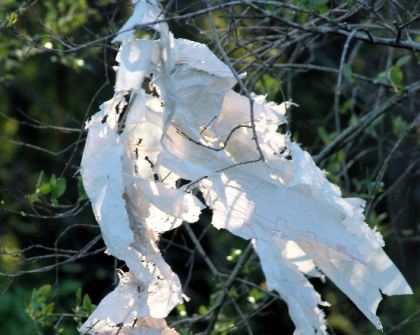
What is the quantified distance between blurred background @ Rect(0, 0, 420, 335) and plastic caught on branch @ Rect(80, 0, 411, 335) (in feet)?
1.07

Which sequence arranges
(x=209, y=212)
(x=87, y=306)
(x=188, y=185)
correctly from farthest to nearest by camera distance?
(x=209, y=212) < (x=87, y=306) < (x=188, y=185)

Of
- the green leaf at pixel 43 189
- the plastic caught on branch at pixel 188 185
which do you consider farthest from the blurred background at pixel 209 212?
the plastic caught on branch at pixel 188 185

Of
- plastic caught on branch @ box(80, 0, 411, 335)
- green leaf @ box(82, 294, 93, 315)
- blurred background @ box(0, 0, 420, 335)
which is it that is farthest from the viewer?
blurred background @ box(0, 0, 420, 335)

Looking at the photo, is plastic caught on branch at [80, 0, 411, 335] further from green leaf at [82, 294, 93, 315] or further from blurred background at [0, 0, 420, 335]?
green leaf at [82, 294, 93, 315]

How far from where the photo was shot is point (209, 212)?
562 centimetres

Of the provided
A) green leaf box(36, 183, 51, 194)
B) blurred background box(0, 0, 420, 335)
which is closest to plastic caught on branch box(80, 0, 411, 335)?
blurred background box(0, 0, 420, 335)

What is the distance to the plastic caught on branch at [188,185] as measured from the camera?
1.78m

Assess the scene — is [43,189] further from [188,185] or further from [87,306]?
[188,185]

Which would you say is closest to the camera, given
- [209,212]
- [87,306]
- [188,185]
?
[188,185]

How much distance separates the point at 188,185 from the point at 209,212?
3.81 m

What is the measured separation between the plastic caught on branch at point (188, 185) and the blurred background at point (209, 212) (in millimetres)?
327

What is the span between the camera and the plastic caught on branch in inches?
69.9

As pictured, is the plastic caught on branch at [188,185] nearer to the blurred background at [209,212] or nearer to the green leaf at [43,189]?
the blurred background at [209,212]

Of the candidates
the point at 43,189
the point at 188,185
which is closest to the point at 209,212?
the point at 43,189
